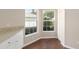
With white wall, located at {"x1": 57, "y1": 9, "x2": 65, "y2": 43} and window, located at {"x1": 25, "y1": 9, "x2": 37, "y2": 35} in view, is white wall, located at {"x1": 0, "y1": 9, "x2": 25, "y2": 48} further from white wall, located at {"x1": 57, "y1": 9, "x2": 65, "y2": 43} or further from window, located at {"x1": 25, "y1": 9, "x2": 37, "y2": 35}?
white wall, located at {"x1": 57, "y1": 9, "x2": 65, "y2": 43}

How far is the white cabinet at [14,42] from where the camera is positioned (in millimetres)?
706

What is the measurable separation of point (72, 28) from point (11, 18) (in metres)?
0.53

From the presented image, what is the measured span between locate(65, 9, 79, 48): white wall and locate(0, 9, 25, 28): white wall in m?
0.38

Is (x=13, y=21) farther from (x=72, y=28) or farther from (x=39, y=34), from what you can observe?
(x=72, y=28)

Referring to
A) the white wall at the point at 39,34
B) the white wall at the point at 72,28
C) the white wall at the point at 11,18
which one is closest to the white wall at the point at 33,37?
the white wall at the point at 39,34

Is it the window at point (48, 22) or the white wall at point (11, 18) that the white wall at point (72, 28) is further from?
the white wall at point (11, 18)

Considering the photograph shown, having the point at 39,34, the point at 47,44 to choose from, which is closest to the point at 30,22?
the point at 39,34

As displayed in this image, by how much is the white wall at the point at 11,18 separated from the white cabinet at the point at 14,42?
90mm

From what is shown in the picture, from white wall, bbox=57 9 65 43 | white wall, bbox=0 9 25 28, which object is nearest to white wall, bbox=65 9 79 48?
white wall, bbox=57 9 65 43

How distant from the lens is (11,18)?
767 mm

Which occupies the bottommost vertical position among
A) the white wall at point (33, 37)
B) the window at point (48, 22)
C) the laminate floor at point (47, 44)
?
the laminate floor at point (47, 44)
